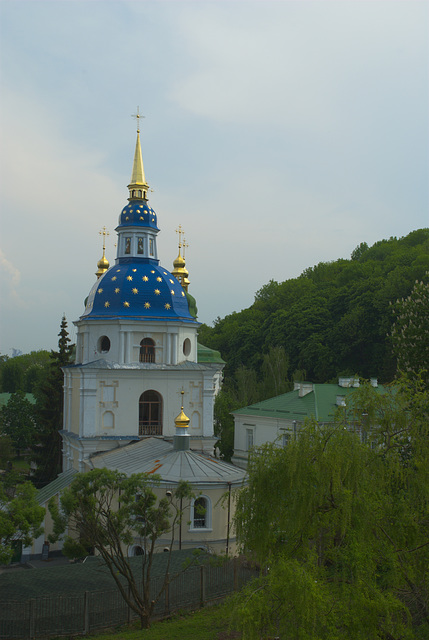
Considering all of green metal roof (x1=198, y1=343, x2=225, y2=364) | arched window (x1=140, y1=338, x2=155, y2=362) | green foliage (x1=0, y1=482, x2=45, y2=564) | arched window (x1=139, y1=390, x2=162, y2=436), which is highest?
arched window (x1=140, y1=338, x2=155, y2=362)

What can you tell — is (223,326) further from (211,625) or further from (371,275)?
(211,625)

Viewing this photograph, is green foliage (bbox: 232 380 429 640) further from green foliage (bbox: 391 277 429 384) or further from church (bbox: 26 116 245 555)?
church (bbox: 26 116 245 555)

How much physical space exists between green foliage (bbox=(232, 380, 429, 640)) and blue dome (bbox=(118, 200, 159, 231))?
2063 cm

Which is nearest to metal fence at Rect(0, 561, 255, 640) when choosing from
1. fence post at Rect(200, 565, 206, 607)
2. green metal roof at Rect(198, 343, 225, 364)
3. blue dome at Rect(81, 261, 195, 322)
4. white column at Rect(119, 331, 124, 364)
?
fence post at Rect(200, 565, 206, 607)

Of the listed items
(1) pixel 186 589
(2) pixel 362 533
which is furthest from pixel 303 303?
(2) pixel 362 533

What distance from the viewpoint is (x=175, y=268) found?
5116cm

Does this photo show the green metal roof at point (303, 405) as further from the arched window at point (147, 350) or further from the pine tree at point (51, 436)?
the pine tree at point (51, 436)

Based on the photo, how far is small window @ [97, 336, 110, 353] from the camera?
3138 cm

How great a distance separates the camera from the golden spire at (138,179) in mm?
34781

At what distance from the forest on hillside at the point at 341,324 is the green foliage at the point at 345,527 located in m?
35.0

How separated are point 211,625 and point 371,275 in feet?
165

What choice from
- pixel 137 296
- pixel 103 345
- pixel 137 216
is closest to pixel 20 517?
pixel 103 345

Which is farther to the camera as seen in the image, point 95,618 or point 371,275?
point 371,275

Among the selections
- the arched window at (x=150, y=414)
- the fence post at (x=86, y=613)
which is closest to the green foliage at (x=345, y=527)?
the fence post at (x=86, y=613)
